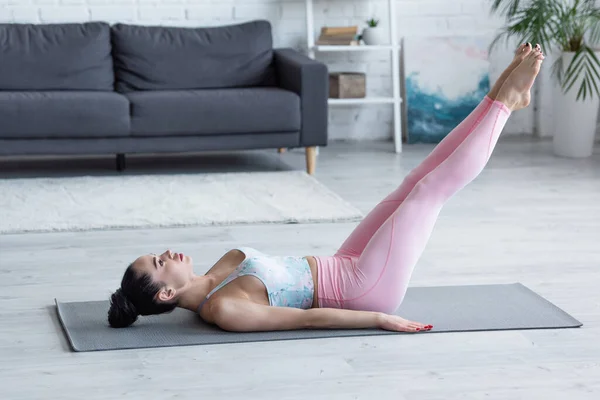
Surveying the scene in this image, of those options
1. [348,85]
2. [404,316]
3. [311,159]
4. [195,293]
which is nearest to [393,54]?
[348,85]

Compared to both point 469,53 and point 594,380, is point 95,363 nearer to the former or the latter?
point 594,380

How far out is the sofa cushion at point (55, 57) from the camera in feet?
18.2

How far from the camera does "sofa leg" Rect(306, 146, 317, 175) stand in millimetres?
5547

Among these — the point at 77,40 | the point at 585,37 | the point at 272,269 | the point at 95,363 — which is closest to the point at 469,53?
the point at 585,37

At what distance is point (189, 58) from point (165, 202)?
1361 mm

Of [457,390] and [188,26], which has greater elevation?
[188,26]

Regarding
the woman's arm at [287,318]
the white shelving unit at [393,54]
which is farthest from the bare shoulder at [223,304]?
the white shelving unit at [393,54]

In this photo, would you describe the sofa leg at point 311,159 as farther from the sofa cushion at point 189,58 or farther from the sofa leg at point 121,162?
the sofa leg at point 121,162

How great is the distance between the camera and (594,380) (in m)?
2.55

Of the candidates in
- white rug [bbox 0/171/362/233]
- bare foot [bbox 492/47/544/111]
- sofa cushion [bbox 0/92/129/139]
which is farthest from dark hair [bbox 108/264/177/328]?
sofa cushion [bbox 0/92/129/139]

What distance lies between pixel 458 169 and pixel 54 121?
113 inches

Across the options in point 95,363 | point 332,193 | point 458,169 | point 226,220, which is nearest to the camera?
point 95,363

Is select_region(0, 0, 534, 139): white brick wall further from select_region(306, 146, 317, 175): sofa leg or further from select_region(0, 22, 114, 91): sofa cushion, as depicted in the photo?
select_region(306, 146, 317, 175): sofa leg

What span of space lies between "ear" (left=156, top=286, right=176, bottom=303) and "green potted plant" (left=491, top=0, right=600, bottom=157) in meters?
3.62
